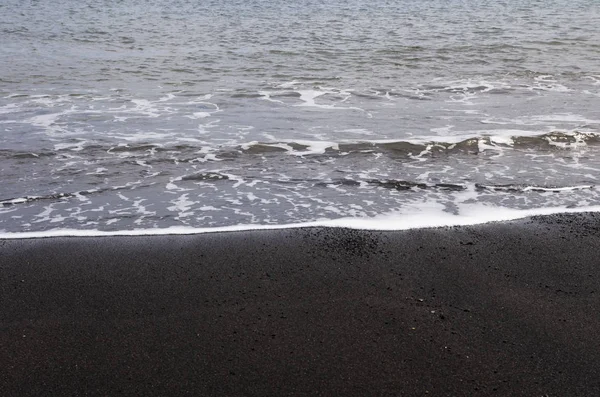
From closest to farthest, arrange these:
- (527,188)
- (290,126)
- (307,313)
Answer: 1. (307,313)
2. (527,188)
3. (290,126)

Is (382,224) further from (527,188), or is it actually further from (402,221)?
(527,188)

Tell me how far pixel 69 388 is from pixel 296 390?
39.3 inches

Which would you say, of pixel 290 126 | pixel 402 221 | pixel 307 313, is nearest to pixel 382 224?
pixel 402 221

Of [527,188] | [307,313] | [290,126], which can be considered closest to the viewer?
[307,313]

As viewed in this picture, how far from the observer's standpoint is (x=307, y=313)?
3.46 metres

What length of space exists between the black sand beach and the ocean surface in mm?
491

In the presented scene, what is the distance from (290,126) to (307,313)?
4.54 meters

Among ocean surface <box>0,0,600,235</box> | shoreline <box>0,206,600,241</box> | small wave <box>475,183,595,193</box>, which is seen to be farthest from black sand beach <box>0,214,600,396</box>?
small wave <box>475,183,595,193</box>

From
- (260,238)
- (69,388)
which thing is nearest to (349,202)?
(260,238)

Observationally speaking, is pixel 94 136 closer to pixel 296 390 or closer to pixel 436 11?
pixel 296 390

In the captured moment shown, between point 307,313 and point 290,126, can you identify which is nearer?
point 307,313

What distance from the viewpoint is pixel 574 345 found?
10.3 ft

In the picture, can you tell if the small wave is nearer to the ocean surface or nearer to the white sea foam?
the ocean surface

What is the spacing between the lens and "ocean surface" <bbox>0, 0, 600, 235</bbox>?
5.19 m
